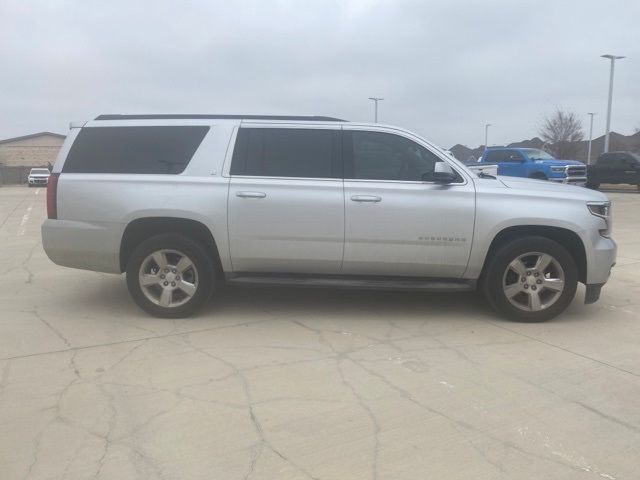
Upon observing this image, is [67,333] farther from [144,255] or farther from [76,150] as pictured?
[76,150]

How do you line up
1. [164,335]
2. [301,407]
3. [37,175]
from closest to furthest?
[301,407] < [164,335] < [37,175]

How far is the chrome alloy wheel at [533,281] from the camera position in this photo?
519cm

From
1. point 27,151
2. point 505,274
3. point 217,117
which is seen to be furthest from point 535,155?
point 27,151

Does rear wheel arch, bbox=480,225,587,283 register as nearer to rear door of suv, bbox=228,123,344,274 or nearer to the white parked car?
rear door of suv, bbox=228,123,344,274

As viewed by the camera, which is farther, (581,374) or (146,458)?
(581,374)

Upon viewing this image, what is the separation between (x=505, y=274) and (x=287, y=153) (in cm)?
232

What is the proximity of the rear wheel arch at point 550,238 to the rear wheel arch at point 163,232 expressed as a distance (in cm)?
260

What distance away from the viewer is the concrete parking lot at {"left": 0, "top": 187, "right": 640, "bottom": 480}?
2.98 m

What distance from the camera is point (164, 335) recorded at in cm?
494

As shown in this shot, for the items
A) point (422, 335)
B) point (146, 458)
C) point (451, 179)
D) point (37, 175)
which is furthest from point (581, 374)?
point (37, 175)

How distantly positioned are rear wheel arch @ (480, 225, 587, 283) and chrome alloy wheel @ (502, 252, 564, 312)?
0.21m

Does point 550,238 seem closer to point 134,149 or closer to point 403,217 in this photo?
point 403,217

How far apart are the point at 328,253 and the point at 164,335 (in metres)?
1.64

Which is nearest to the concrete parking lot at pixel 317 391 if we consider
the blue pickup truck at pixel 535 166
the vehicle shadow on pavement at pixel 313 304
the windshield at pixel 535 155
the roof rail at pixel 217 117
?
the vehicle shadow on pavement at pixel 313 304
